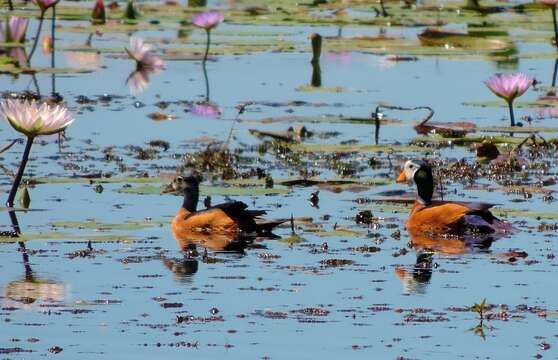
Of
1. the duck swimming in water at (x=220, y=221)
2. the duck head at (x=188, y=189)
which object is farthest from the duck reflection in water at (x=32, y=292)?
the duck head at (x=188, y=189)

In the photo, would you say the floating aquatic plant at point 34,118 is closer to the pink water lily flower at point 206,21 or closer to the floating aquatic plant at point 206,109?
the floating aquatic plant at point 206,109

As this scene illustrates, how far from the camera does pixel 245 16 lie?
25.0m

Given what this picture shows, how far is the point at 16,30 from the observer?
20.7 m

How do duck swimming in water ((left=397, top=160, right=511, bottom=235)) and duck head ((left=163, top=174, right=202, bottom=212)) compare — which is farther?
duck head ((left=163, top=174, right=202, bottom=212))

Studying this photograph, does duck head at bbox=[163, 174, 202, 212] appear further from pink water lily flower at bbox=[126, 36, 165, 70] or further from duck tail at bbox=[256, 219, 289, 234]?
pink water lily flower at bbox=[126, 36, 165, 70]

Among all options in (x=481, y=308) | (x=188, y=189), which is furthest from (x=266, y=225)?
(x=481, y=308)

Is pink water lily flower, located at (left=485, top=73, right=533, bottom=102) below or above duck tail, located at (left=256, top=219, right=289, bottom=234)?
above

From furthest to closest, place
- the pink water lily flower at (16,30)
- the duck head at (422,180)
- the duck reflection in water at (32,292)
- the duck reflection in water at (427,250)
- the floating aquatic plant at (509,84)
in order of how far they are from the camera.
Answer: the pink water lily flower at (16,30)
the floating aquatic plant at (509,84)
the duck head at (422,180)
the duck reflection in water at (427,250)
the duck reflection in water at (32,292)

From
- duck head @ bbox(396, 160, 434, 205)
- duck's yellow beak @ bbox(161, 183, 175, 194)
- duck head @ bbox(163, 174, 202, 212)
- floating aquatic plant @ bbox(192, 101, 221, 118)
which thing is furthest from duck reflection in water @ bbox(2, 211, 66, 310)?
floating aquatic plant @ bbox(192, 101, 221, 118)

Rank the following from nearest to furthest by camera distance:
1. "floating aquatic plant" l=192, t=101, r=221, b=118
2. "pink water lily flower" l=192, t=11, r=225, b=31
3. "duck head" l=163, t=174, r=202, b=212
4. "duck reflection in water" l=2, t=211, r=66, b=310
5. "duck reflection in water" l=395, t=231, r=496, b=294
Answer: "duck reflection in water" l=2, t=211, r=66, b=310
"duck reflection in water" l=395, t=231, r=496, b=294
"duck head" l=163, t=174, r=202, b=212
"floating aquatic plant" l=192, t=101, r=221, b=118
"pink water lily flower" l=192, t=11, r=225, b=31

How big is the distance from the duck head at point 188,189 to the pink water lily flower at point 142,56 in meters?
7.25

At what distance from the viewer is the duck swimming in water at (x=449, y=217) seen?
460 inches

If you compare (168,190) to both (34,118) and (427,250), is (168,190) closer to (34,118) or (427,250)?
(34,118)

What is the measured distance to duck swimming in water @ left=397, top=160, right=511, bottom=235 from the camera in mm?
11688
